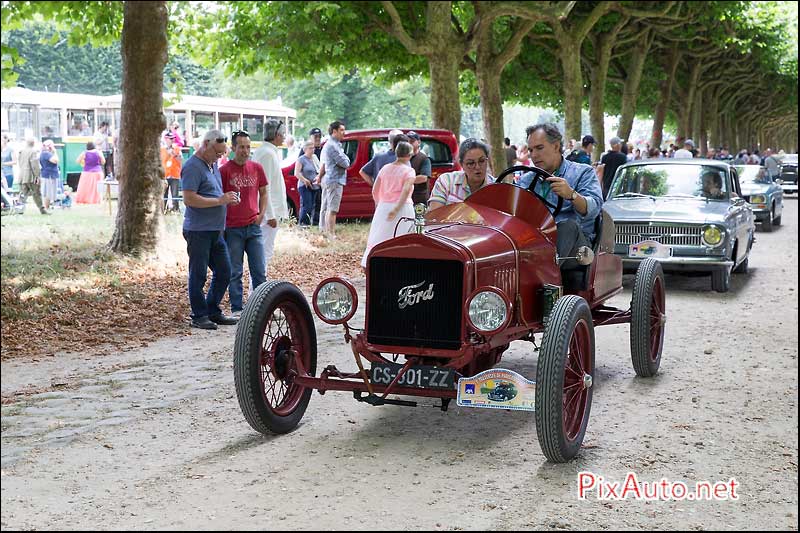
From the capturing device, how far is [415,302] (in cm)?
629

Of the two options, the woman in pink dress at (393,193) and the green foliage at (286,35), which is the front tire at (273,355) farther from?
the green foliage at (286,35)

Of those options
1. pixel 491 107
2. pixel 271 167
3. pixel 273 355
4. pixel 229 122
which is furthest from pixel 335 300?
pixel 229 122

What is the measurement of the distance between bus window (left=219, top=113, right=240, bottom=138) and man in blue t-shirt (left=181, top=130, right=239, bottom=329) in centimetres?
2353

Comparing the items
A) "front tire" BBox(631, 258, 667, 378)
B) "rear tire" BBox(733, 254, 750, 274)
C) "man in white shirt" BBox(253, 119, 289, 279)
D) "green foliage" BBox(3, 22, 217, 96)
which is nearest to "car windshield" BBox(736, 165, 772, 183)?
"rear tire" BBox(733, 254, 750, 274)

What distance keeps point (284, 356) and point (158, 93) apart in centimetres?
883

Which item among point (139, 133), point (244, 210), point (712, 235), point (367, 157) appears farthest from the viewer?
Result: point (367, 157)

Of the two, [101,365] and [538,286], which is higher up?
[538,286]

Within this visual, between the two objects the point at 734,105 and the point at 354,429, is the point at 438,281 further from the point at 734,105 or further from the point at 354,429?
the point at 734,105

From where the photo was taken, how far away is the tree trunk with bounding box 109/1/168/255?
14.2 metres

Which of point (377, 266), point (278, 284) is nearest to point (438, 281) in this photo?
point (377, 266)

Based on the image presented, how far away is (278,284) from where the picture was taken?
254 inches

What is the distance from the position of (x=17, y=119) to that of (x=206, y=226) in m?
24.0
